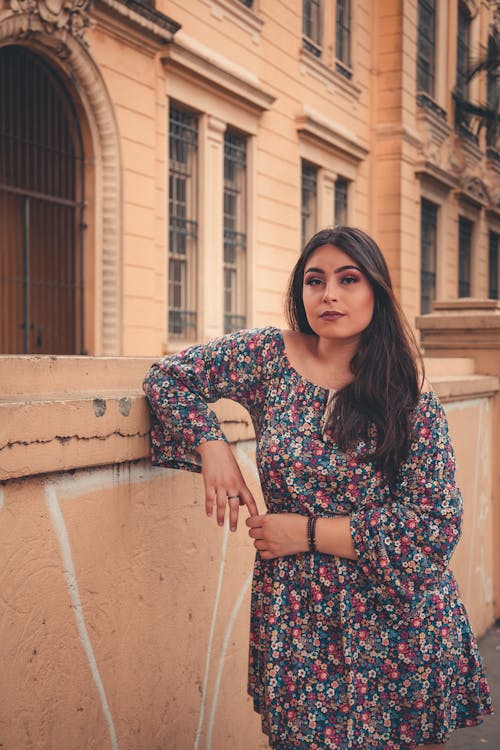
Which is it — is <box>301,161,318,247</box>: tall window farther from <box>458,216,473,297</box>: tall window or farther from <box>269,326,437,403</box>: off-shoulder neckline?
<box>269,326,437,403</box>: off-shoulder neckline

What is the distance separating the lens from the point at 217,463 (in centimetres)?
211

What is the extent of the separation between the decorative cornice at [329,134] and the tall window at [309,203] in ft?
1.38

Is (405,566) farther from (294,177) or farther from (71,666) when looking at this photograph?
(294,177)

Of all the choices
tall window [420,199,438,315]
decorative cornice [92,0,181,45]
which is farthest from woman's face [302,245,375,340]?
tall window [420,199,438,315]

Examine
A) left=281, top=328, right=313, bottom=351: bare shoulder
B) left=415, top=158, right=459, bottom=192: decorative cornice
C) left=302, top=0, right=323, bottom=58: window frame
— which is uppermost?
left=302, top=0, right=323, bottom=58: window frame

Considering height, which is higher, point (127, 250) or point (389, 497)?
point (127, 250)

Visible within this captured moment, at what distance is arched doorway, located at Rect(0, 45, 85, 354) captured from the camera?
25.8 ft

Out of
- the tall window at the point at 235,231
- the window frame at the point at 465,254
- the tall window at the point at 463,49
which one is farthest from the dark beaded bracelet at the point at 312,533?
the tall window at the point at 463,49

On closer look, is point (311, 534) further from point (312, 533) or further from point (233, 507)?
point (233, 507)

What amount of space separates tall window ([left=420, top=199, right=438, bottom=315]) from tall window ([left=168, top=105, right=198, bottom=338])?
732cm

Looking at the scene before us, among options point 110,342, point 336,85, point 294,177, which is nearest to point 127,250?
point 110,342

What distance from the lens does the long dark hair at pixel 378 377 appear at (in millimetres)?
1972

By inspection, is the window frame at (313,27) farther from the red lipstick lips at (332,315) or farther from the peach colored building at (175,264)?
the red lipstick lips at (332,315)

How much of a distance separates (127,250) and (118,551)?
615 cm
